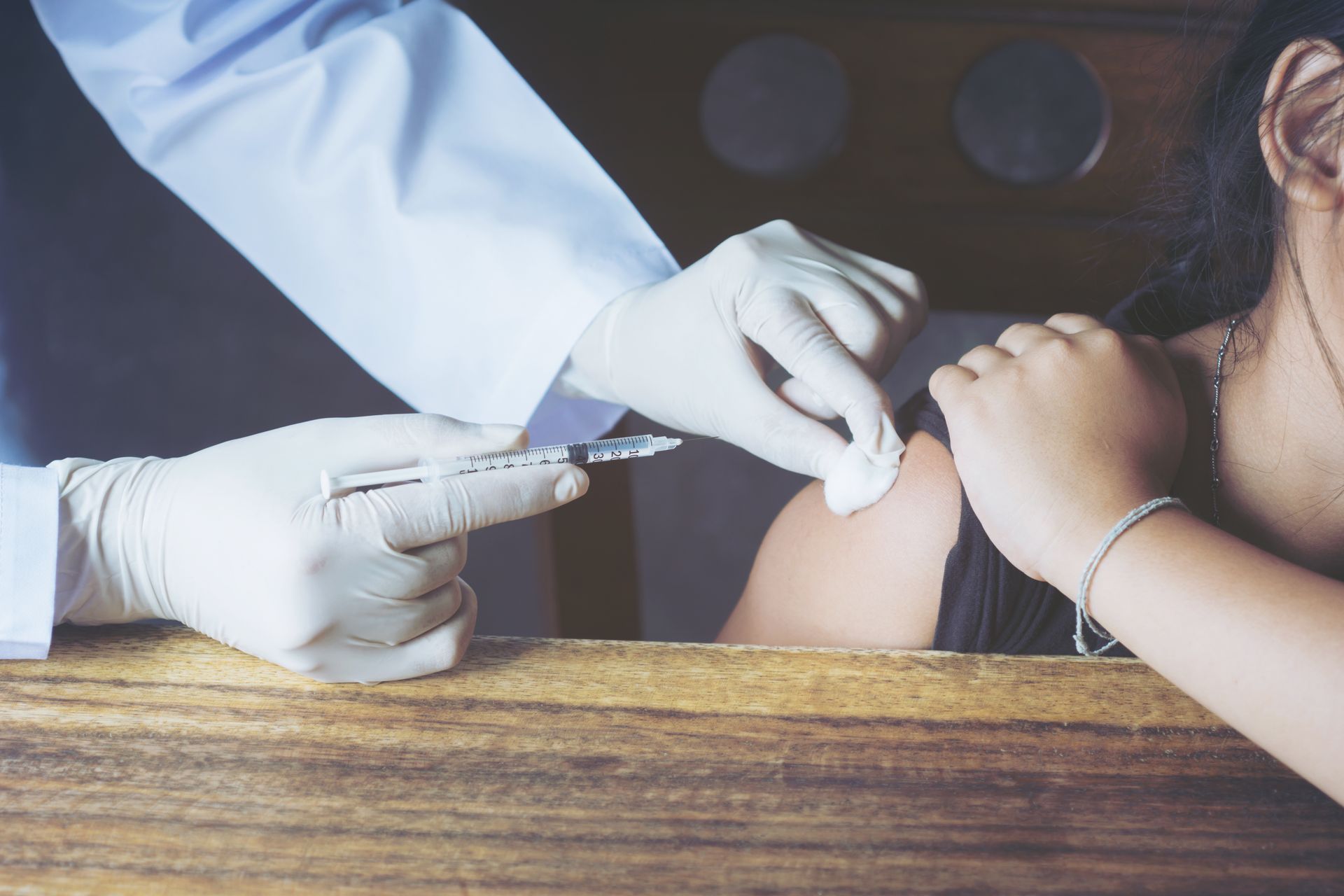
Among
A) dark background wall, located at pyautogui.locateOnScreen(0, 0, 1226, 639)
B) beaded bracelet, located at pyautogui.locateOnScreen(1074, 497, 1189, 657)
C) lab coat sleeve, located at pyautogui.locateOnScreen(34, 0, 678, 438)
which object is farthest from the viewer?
dark background wall, located at pyautogui.locateOnScreen(0, 0, 1226, 639)

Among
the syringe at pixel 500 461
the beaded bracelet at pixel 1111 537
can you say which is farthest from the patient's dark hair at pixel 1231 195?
Answer: the syringe at pixel 500 461

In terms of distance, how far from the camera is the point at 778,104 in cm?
137

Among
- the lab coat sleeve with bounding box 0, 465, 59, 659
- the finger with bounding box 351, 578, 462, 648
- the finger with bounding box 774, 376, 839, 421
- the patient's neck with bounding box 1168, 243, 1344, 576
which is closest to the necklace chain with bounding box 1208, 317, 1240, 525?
the patient's neck with bounding box 1168, 243, 1344, 576

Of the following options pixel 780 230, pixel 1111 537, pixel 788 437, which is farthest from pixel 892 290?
pixel 1111 537

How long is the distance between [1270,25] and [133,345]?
168cm

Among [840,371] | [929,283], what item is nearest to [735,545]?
[929,283]

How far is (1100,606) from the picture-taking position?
560 mm

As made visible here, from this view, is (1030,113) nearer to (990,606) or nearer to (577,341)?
(577,341)

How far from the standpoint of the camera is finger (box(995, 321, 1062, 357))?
703 mm

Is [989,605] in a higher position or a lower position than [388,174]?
lower

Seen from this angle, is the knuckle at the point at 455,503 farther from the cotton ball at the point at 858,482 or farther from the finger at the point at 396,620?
the cotton ball at the point at 858,482

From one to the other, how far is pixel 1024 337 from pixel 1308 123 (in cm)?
23

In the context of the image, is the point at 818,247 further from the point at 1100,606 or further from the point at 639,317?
the point at 1100,606

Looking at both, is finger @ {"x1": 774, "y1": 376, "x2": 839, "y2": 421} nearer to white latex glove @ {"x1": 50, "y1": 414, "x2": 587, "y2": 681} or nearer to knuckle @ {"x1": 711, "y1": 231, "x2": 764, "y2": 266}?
knuckle @ {"x1": 711, "y1": 231, "x2": 764, "y2": 266}
